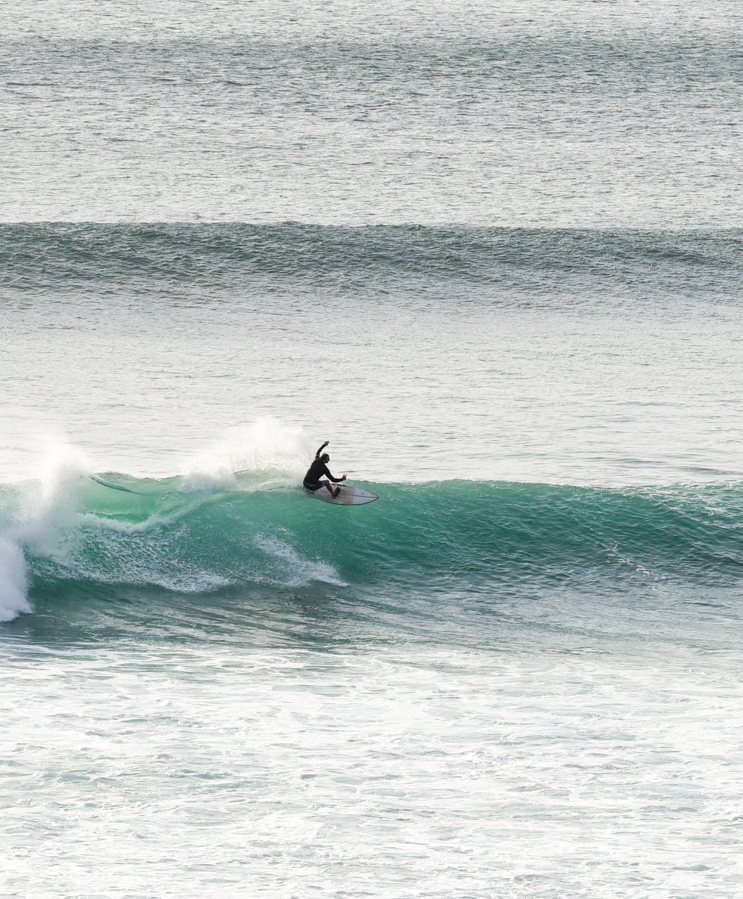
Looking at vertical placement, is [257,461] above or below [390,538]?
above

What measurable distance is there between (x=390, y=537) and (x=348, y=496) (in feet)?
2.13

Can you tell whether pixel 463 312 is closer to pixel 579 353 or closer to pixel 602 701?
pixel 579 353

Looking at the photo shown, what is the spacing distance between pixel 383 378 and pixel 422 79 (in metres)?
20.7

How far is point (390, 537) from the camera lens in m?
12.9

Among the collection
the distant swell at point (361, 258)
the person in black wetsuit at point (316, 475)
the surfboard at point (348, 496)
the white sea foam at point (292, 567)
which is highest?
the distant swell at point (361, 258)

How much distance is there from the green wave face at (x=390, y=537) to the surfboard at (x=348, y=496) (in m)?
0.40

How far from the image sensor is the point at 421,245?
29391 millimetres

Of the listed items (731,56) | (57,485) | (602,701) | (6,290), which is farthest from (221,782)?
(731,56)

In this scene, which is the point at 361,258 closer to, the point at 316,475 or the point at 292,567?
the point at 316,475

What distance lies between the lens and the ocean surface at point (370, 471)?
708cm

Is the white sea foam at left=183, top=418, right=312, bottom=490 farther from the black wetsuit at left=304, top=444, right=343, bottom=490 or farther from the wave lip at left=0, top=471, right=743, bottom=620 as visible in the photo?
the black wetsuit at left=304, top=444, right=343, bottom=490

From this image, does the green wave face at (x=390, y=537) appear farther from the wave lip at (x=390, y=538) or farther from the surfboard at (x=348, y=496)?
the surfboard at (x=348, y=496)

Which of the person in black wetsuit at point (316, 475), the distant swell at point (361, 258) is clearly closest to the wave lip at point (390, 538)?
the person in black wetsuit at point (316, 475)

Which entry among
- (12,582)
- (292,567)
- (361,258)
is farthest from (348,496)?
(361,258)
